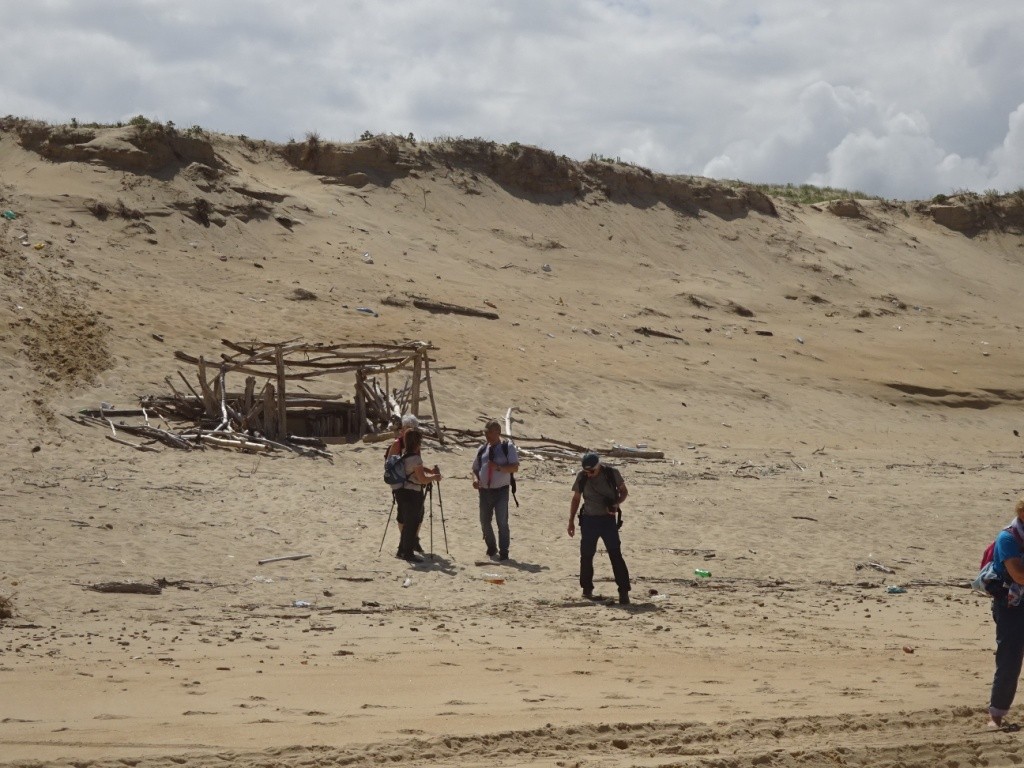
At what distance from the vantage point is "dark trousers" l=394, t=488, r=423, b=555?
11102mm

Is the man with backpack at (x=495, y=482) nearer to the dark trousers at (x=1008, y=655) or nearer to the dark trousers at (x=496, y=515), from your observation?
the dark trousers at (x=496, y=515)

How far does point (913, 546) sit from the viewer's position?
13.0 meters

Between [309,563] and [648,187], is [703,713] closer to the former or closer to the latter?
[309,563]

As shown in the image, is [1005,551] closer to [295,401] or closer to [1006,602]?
[1006,602]

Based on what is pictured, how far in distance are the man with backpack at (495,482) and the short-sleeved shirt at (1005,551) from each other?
18.5ft

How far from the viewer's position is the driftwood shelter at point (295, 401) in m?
17.4

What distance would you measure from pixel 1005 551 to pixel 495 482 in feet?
19.1

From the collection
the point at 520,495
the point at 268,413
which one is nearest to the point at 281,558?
the point at 520,495

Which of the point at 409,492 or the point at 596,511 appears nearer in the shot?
the point at 596,511

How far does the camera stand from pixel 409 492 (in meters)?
11.2

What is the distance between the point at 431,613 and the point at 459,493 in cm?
575

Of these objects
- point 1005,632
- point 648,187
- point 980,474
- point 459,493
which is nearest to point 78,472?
point 459,493

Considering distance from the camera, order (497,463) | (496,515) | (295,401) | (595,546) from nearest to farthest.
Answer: (595,546) < (496,515) < (497,463) < (295,401)

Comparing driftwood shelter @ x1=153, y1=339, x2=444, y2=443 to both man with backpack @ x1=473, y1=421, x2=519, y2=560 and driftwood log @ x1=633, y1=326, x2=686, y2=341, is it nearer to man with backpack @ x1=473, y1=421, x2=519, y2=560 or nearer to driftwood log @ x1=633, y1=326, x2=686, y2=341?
man with backpack @ x1=473, y1=421, x2=519, y2=560
